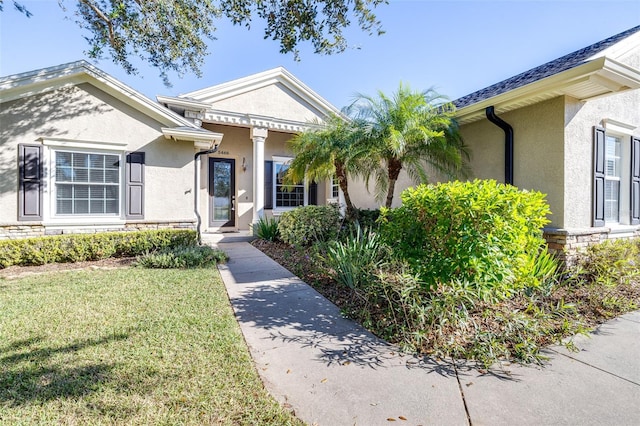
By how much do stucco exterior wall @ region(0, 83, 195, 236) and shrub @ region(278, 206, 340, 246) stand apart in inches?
124

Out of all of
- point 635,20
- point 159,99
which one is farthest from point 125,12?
point 635,20

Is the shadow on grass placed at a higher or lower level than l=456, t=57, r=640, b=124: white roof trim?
lower

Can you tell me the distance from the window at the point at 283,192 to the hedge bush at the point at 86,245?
4.83 meters

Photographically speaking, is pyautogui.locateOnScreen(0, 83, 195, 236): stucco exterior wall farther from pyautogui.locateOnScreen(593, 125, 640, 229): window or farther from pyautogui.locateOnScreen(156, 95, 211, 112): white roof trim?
pyautogui.locateOnScreen(593, 125, 640, 229): window

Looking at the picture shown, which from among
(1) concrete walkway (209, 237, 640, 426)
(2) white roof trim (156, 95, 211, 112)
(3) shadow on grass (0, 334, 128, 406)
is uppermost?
(2) white roof trim (156, 95, 211, 112)

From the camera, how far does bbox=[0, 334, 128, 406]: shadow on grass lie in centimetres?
244

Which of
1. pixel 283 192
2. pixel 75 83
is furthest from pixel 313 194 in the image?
pixel 75 83

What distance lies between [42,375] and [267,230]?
7.55 m

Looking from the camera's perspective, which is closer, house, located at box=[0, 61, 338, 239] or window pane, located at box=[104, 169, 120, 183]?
house, located at box=[0, 61, 338, 239]

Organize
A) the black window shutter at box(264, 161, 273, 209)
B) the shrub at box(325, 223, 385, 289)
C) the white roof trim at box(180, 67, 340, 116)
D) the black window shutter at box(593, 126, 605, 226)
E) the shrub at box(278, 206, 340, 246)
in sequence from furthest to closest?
the black window shutter at box(264, 161, 273, 209) < the white roof trim at box(180, 67, 340, 116) < the shrub at box(278, 206, 340, 246) < the black window shutter at box(593, 126, 605, 226) < the shrub at box(325, 223, 385, 289)

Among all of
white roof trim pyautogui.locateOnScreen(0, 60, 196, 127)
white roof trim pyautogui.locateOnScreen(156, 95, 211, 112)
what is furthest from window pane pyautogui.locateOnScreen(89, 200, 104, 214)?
white roof trim pyautogui.locateOnScreen(156, 95, 211, 112)

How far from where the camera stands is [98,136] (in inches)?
306

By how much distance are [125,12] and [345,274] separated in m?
7.98

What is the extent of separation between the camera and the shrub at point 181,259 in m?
6.79
